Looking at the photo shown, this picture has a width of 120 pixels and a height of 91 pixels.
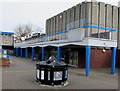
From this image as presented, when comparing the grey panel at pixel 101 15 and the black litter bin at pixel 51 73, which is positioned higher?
the grey panel at pixel 101 15

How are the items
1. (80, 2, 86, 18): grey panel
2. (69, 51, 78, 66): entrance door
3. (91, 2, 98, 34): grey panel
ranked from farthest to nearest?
(80, 2, 86, 18): grey panel, (91, 2, 98, 34): grey panel, (69, 51, 78, 66): entrance door

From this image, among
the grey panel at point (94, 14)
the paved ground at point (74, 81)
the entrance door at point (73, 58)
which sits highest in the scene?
the grey panel at point (94, 14)

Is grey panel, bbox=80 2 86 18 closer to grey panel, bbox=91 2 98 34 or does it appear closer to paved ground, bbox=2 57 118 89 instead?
grey panel, bbox=91 2 98 34

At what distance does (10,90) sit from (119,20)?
17637mm

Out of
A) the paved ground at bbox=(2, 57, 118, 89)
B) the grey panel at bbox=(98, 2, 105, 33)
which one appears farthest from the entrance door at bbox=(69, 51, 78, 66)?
A: the paved ground at bbox=(2, 57, 118, 89)

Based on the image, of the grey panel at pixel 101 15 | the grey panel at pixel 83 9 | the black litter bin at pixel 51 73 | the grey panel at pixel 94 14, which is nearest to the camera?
the black litter bin at pixel 51 73

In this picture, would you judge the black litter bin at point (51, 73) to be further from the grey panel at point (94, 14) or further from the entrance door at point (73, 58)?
the grey panel at point (94, 14)

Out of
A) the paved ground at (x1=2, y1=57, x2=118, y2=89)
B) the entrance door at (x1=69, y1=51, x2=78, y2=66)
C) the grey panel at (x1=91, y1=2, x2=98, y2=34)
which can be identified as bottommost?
the paved ground at (x1=2, y1=57, x2=118, y2=89)

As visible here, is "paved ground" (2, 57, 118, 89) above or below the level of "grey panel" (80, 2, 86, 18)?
below

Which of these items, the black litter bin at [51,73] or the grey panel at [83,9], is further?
the grey panel at [83,9]

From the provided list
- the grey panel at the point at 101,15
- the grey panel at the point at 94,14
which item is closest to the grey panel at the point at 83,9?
the grey panel at the point at 94,14

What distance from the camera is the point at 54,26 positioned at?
2666 centimetres

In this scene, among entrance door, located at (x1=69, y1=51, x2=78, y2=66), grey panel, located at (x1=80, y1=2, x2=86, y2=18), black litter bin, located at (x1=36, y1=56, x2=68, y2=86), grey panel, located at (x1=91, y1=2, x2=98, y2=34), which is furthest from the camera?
grey panel, located at (x1=80, y1=2, x2=86, y2=18)

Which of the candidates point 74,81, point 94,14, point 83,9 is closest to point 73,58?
point 94,14
